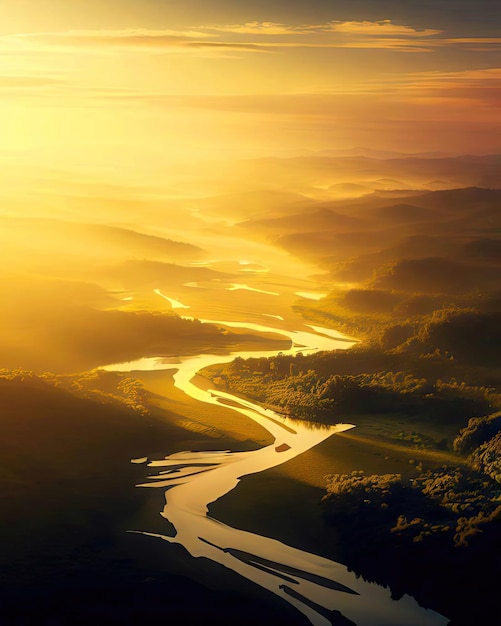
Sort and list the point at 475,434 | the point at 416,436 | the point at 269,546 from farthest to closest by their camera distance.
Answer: the point at 416,436 < the point at 475,434 < the point at 269,546

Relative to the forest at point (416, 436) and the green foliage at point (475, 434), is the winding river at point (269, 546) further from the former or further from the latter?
the green foliage at point (475, 434)

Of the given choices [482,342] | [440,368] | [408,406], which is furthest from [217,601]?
[482,342]

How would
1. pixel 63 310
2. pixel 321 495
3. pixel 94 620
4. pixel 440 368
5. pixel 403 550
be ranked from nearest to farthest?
pixel 94 620
pixel 403 550
pixel 321 495
pixel 440 368
pixel 63 310

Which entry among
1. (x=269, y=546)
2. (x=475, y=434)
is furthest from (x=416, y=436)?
(x=269, y=546)

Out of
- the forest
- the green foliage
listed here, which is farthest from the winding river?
the green foliage

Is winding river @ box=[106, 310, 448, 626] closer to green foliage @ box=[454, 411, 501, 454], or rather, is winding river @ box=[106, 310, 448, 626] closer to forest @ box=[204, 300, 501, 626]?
forest @ box=[204, 300, 501, 626]

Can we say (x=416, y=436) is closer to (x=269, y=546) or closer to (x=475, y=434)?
(x=475, y=434)

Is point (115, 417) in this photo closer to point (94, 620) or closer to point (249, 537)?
point (249, 537)

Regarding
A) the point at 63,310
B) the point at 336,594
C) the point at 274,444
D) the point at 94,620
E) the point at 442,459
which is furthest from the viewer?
the point at 63,310
